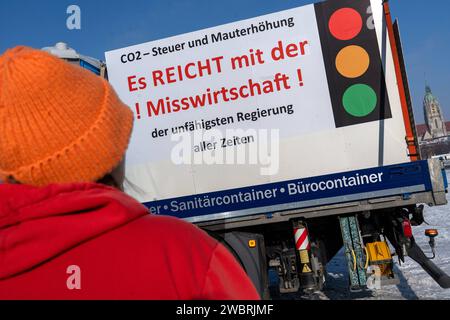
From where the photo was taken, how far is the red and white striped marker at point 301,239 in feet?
16.0

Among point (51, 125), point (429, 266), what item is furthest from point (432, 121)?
point (51, 125)

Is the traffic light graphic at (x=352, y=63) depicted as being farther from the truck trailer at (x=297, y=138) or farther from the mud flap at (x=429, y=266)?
the mud flap at (x=429, y=266)

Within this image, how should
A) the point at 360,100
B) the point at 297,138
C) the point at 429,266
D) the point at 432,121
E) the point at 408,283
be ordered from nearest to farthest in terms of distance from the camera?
the point at 360,100
the point at 297,138
the point at 429,266
the point at 408,283
the point at 432,121

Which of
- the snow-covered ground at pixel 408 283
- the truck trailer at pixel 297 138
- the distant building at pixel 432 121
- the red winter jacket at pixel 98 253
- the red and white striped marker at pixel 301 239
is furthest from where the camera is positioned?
the distant building at pixel 432 121

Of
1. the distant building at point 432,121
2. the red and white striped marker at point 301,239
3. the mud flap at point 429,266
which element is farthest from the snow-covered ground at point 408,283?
the distant building at point 432,121

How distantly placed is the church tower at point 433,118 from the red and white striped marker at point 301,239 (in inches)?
4179

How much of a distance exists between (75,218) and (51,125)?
0.20 meters

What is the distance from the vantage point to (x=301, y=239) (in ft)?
16.0

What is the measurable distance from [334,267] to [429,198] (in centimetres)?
389

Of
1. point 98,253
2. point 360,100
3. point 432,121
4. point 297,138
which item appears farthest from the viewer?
point 432,121

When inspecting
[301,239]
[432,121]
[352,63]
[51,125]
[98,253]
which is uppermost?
[432,121]

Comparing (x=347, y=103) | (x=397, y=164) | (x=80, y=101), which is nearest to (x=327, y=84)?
(x=347, y=103)

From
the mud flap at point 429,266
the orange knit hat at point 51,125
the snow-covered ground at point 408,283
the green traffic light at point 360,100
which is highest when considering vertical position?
the green traffic light at point 360,100

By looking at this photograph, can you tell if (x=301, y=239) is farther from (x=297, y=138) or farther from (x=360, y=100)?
(x=360, y=100)
